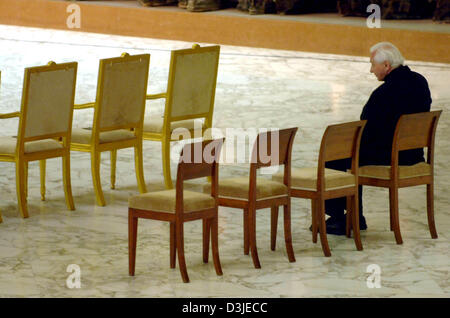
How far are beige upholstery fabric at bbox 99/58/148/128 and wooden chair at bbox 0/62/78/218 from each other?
247mm

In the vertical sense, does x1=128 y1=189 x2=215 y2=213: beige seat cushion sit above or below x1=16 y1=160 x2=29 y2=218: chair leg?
above

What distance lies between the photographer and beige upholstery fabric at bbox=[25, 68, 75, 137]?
20.5 ft

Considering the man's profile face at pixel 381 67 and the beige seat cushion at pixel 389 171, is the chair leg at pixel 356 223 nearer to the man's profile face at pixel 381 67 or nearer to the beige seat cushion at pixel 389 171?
the beige seat cushion at pixel 389 171

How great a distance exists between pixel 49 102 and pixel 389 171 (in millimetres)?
2196

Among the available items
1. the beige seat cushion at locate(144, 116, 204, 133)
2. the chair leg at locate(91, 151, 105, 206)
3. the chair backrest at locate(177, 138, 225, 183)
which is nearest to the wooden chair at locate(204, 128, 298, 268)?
the chair backrest at locate(177, 138, 225, 183)

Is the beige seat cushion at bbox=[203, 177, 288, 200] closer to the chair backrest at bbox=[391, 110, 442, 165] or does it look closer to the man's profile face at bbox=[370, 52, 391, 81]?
the chair backrest at bbox=[391, 110, 442, 165]

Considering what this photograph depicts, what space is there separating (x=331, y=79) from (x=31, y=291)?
716cm

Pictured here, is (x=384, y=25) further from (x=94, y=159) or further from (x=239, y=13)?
(x=94, y=159)

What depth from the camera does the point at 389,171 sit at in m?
5.94

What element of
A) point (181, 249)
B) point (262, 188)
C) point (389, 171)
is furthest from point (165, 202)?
point (389, 171)

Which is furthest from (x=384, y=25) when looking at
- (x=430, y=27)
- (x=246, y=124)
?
(x=246, y=124)

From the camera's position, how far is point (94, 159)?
667 centimetres

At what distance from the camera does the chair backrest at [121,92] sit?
6605 mm

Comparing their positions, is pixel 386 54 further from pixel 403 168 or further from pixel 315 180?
pixel 315 180
